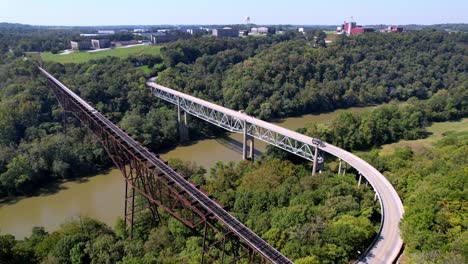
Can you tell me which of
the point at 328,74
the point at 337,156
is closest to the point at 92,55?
the point at 328,74

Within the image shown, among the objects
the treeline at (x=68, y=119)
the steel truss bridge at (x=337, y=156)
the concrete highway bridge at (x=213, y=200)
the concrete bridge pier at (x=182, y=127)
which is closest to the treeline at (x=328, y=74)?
the treeline at (x=68, y=119)

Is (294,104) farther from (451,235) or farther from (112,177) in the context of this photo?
(451,235)

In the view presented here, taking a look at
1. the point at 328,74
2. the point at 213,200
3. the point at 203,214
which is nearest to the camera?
the point at 203,214

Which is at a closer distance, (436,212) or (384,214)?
(436,212)

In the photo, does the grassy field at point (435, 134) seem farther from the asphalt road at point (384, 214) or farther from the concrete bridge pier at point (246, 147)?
the concrete bridge pier at point (246, 147)

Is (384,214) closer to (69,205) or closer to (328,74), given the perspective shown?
(69,205)

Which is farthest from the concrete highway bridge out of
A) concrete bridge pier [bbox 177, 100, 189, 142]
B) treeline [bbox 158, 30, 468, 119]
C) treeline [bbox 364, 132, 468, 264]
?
treeline [bbox 158, 30, 468, 119]

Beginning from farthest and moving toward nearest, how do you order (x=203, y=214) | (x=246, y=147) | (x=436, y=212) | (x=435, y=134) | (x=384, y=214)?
1. (x=435, y=134)
2. (x=246, y=147)
3. (x=384, y=214)
4. (x=436, y=212)
5. (x=203, y=214)

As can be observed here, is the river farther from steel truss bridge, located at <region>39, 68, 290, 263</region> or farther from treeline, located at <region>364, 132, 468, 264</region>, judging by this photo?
treeline, located at <region>364, 132, 468, 264</region>
